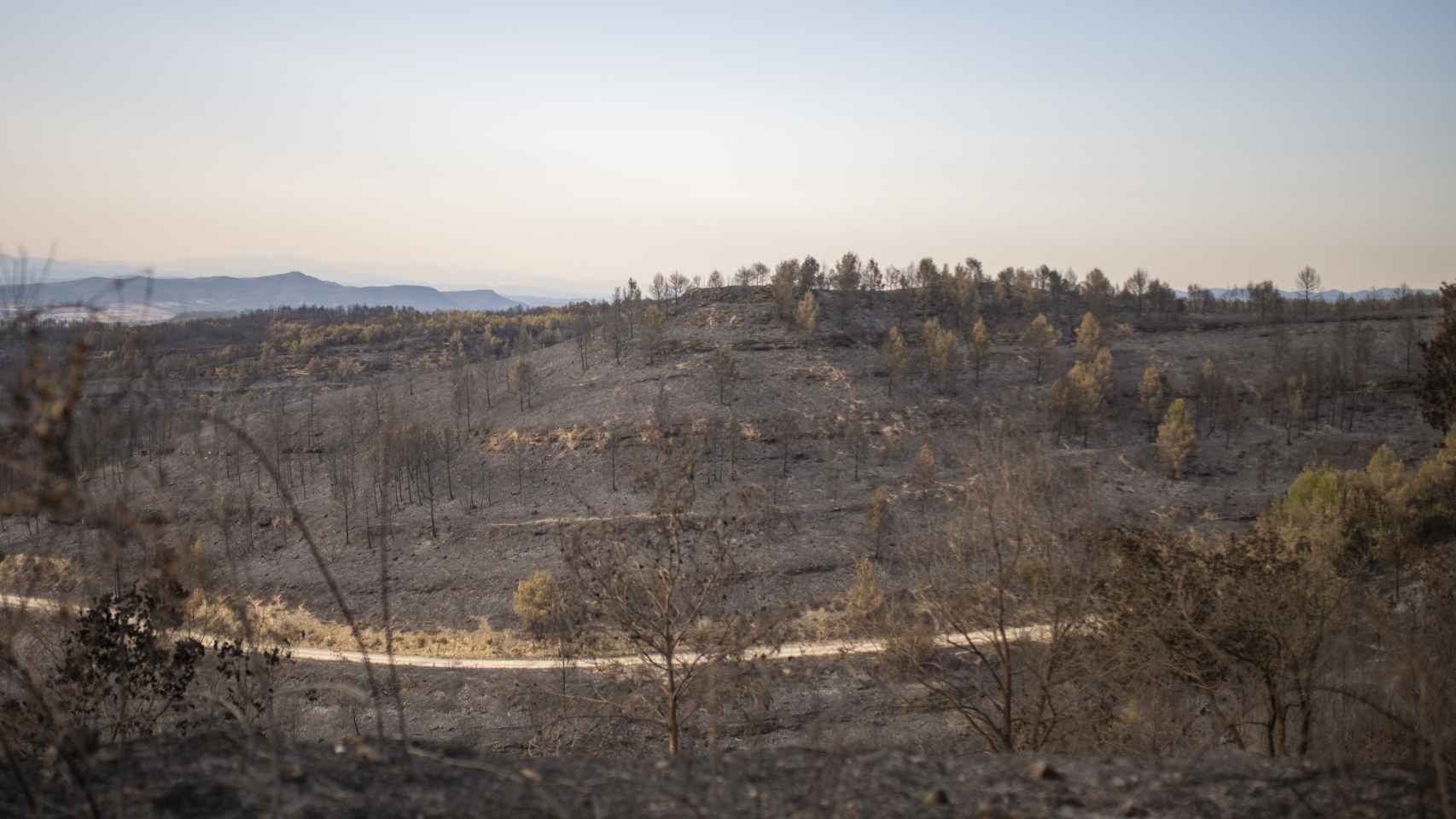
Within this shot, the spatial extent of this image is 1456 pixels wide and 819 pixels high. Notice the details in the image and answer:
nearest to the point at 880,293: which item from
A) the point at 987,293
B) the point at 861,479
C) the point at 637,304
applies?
the point at 987,293

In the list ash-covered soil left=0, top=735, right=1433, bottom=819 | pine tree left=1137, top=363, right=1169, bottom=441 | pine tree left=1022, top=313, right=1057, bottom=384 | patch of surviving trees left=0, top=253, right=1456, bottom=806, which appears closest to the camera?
patch of surviving trees left=0, top=253, right=1456, bottom=806

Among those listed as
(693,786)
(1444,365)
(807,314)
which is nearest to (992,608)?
(693,786)

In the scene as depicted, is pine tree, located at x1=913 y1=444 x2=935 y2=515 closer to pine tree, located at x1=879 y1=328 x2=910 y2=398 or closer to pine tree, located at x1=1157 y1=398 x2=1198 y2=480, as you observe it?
pine tree, located at x1=1157 y1=398 x2=1198 y2=480

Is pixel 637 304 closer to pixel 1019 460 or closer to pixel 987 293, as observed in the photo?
pixel 987 293

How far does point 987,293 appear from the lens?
127 m

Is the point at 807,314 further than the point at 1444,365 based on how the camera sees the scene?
Yes

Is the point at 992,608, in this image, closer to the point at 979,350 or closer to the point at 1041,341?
the point at 979,350

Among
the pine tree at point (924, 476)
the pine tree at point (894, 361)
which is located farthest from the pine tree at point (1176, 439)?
the pine tree at point (894, 361)

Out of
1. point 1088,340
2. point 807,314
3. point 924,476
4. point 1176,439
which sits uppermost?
point 807,314

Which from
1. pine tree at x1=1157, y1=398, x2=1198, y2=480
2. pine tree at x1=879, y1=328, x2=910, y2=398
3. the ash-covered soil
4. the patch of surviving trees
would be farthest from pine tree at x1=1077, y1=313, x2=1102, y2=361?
the ash-covered soil

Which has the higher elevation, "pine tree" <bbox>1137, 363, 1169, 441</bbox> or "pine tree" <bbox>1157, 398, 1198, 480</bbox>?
"pine tree" <bbox>1137, 363, 1169, 441</bbox>

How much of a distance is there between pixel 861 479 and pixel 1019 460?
5243 centimetres

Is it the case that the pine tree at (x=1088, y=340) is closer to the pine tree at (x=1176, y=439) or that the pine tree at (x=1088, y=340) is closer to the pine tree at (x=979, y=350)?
the pine tree at (x=979, y=350)

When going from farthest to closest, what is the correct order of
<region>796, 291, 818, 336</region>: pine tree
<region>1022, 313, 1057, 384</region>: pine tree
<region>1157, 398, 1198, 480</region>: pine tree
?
<region>796, 291, 818, 336</region>: pine tree → <region>1022, 313, 1057, 384</region>: pine tree → <region>1157, 398, 1198, 480</region>: pine tree
